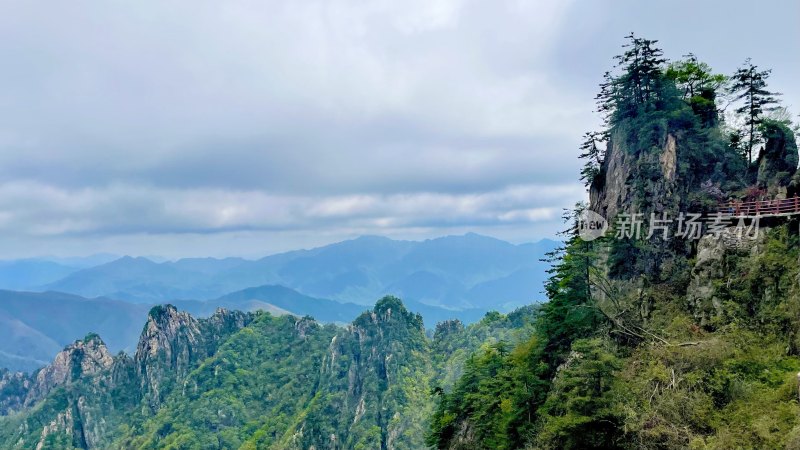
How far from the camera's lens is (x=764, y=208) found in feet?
83.3

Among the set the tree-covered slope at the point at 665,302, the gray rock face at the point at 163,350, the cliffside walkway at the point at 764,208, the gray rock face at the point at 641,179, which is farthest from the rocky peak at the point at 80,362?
the cliffside walkway at the point at 764,208

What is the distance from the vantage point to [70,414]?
100 m

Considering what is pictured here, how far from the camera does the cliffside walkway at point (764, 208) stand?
24078 millimetres

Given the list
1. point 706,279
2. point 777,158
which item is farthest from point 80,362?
point 777,158

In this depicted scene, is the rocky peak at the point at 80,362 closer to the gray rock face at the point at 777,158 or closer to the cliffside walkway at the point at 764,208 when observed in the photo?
the cliffside walkway at the point at 764,208

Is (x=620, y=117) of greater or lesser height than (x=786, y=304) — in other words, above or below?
above

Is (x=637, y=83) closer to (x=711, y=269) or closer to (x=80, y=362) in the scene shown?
(x=711, y=269)

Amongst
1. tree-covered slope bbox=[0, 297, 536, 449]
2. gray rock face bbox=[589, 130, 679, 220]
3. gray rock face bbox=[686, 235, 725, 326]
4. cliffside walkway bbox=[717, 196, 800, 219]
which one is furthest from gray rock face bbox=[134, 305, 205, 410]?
cliffside walkway bbox=[717, 196, 800, 219]

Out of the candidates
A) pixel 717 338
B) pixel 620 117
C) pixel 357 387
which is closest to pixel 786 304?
pixel 717 338

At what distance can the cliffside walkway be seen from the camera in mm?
24078

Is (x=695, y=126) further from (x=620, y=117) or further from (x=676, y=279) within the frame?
(x=676, y=279)

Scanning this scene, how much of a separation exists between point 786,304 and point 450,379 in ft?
195

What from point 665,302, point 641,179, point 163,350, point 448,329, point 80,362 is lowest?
point 80,362

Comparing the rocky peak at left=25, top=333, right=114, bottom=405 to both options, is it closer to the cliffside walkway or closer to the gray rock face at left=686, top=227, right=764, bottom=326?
the gray rock face at left=686, top=227, right=764, bottom=326
